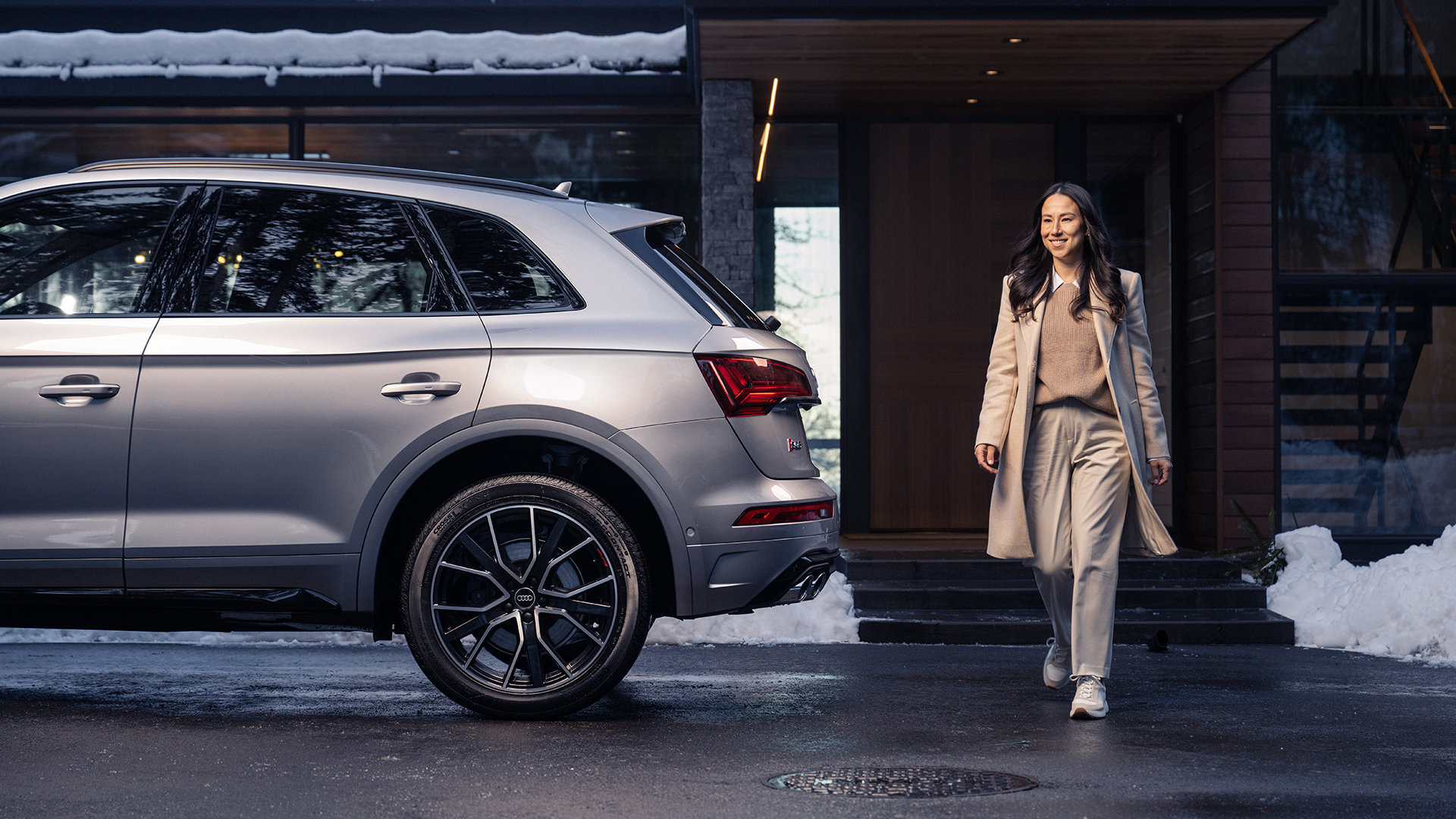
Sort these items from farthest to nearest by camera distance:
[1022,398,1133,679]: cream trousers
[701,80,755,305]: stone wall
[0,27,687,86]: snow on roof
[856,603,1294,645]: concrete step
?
[0,27,687,86]: snow on roof → [701,80,755,305]: stone wall → [856,603,1294,645]: concrete step → [1022,398,1133,679]: cream trousers

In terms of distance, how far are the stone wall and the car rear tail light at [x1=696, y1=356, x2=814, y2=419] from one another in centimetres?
527

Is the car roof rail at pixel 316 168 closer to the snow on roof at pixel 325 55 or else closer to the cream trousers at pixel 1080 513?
the cream trousers at pixel 1080 513

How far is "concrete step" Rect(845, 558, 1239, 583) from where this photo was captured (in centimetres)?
907

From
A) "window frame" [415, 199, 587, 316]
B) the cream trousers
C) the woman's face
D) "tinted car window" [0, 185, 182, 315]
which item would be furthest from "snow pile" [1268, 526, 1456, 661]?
"tinted car window" [0, 185, 182, 315]

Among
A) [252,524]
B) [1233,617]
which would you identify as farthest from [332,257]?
[1233,617]

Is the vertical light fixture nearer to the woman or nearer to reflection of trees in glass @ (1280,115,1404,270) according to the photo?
reflection of trees in glass @ (1280,115,1404,270)

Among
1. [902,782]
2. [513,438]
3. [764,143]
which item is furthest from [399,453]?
[764,143]

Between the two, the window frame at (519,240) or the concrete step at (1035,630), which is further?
the concrete step at (1035,630)

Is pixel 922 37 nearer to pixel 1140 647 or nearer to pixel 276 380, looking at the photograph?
pixel 1140 647

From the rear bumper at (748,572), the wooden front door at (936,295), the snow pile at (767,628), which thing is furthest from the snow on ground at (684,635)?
the wooden front door at (936,295)

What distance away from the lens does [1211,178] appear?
10664 millimetres

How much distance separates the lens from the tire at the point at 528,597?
15.2 ft

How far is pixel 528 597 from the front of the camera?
4.67 metres

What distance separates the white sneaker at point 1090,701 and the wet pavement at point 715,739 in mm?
42
